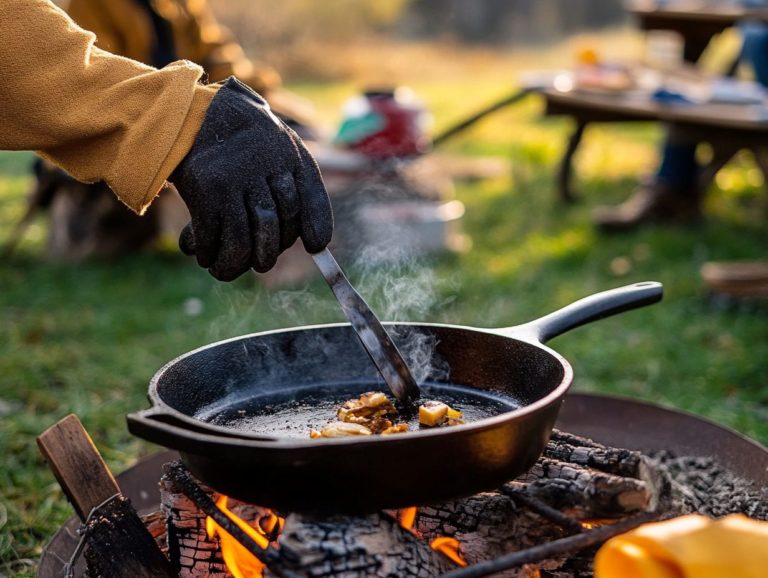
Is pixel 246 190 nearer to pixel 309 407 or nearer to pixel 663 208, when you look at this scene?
pixel 309 407

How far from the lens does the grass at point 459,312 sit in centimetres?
320

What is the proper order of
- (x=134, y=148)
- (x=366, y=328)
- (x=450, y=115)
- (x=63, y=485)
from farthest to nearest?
(x=450, y=115) → (x=63, y=485) → (x=366, y=328) → (x=134, y=148)

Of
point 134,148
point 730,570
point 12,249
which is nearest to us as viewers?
point 730,570

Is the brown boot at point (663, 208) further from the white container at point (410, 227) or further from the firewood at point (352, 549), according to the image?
the firewood at point (352, 549)

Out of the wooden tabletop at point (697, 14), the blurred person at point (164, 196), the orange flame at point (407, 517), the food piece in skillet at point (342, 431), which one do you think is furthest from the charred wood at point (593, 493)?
the wooden tabletop at point (697, 14)

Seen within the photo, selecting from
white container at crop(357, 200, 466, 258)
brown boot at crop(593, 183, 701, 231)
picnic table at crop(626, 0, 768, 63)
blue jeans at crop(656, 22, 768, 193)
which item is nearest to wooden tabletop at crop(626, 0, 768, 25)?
picnic table at crop(626, 0, 768, 63)

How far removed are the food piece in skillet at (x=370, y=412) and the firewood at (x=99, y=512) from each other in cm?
48

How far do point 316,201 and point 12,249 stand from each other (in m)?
4.63

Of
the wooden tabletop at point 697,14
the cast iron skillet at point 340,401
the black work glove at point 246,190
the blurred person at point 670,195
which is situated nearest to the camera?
the cast iron skillet at point 340,401

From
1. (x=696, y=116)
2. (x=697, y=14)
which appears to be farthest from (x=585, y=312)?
(x=697, y=14)

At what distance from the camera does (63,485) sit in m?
1.86

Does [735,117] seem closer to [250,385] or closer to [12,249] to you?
[250,385]

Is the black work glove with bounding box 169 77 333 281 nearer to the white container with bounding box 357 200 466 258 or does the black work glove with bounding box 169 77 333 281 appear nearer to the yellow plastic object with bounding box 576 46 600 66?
the white container with bounding box 357 200 466 258

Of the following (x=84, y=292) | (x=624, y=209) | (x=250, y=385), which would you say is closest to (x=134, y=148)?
(x=250, y=385)
